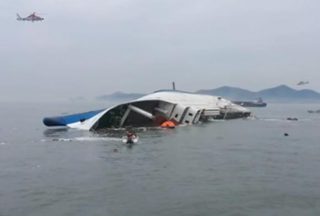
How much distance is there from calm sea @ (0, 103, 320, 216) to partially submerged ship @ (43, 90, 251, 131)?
63.6ft

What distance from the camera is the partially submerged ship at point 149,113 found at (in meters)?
87.8

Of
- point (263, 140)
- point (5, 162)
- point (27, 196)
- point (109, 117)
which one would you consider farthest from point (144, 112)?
point (27, 196)

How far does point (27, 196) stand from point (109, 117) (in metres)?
54.4

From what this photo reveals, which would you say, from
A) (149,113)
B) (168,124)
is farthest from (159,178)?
(149,113)

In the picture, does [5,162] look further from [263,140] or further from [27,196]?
[263,140]

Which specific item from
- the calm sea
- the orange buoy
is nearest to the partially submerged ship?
the orange buoy

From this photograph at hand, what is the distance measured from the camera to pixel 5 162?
1970 inches

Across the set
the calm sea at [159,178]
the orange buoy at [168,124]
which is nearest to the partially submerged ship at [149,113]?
the orange buoy at [168,124]

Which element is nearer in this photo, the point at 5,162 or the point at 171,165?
the point at 171,165

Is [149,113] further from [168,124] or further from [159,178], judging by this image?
[159,178]

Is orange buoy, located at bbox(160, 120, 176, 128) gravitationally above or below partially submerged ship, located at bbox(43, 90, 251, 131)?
below

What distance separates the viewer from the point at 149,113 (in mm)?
92875

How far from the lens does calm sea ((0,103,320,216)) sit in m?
30.7

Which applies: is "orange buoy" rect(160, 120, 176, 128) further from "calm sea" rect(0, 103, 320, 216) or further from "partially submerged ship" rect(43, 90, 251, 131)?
"calm sea" rect(0, 103, 320, 216)
